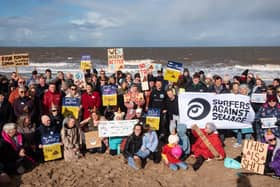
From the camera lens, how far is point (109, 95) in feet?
28.6

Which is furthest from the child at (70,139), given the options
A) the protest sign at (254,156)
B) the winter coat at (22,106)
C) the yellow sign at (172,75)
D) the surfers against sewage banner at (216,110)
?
the protest sign at (254,156)

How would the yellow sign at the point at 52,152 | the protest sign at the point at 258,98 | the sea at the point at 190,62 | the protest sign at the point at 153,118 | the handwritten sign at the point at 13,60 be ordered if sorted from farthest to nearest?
the sea at the point at 190,62
the handwritten sign at the point at 13,60
the protest sign at the point at 258,98
the protest sign at the point at 153,118
the yellow sign at the point at 52,152

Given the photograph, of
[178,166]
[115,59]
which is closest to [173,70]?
[115,59]

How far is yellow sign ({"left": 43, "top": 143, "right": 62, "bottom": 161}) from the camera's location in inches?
280

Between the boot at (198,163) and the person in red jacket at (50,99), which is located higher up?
the person in red jacket at (50,99)

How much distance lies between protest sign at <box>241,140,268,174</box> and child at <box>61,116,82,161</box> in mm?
3935

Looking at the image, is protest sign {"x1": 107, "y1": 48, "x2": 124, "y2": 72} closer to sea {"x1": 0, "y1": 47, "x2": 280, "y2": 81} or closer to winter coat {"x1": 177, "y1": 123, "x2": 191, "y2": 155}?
winter coat {"x1": 177, "y1": 123, "x2": 191, "y2": 155}

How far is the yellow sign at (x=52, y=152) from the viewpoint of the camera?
23.3ft

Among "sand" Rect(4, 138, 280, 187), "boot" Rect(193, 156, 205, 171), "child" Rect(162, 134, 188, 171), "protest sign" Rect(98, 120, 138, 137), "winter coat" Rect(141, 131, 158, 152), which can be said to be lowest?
"sand" Rect(4, 138, 280, 187)

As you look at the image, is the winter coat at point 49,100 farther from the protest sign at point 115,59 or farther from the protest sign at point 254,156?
the protest sign at point 254,156

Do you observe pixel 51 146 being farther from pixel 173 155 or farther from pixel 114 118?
pixel 173 155

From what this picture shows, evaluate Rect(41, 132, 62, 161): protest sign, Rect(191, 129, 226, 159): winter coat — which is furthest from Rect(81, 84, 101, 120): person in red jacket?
Rect(191, 129, 226, 159): winter coat

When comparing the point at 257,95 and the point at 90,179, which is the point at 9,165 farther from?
the point at 257,95

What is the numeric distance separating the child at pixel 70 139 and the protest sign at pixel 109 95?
1550mm
